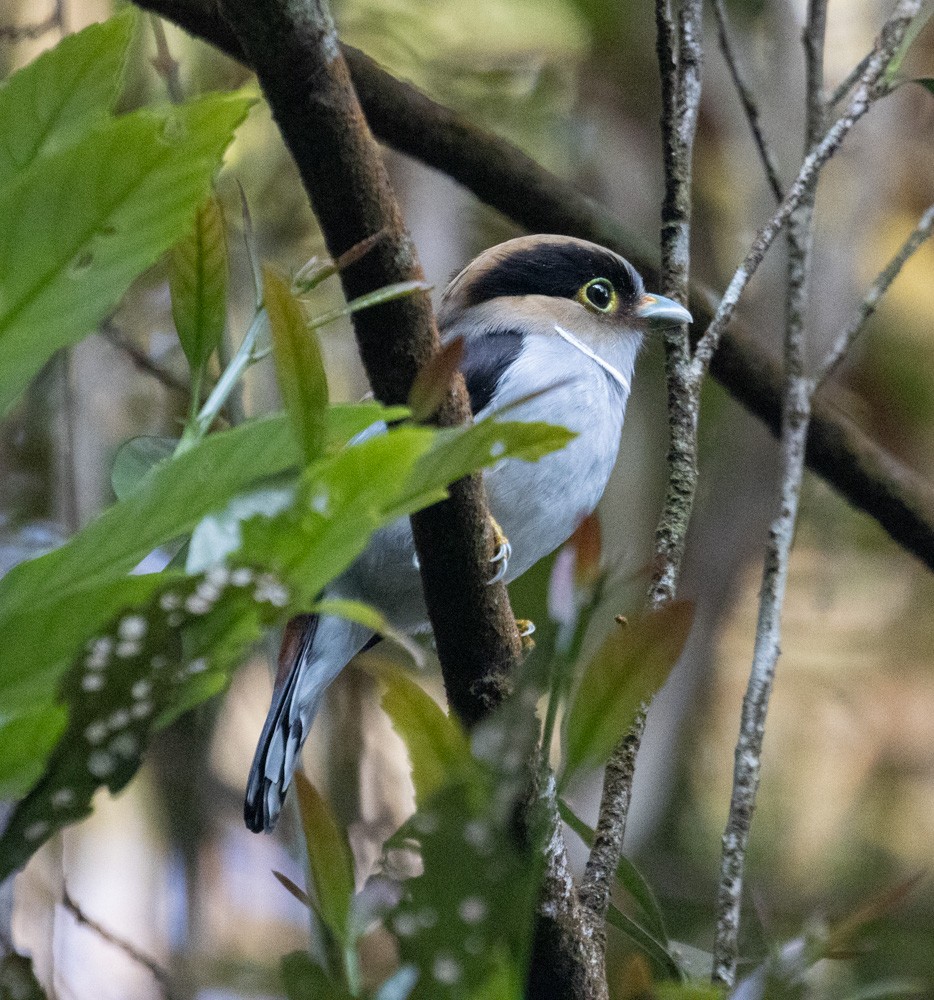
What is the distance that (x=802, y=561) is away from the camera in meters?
6.30

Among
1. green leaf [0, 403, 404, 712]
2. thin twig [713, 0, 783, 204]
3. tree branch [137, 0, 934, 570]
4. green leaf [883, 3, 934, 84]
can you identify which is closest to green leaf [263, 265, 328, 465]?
green leaf [0, 403, 404, 712]

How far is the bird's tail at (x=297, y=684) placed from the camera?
2636mm

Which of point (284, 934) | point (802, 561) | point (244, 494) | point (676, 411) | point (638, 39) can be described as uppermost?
point (244, 494)

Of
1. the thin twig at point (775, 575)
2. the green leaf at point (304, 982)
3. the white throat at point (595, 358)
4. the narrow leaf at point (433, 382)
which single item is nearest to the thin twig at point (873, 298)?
the thin twig at point (775, 575)

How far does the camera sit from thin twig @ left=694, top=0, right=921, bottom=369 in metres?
2.12

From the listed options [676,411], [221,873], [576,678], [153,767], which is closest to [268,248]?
[153,767]

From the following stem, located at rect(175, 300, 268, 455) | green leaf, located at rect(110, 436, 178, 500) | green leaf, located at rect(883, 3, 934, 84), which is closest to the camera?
stem, located at rect(175, 300, 268, 455)

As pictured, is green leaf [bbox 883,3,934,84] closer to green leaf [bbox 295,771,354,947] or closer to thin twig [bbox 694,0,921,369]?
thin twig [bbox 694,0,921,369]

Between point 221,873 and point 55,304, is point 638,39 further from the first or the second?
point 55,304

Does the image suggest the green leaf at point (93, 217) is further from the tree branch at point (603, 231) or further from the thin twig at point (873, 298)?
the tree branch at point (603, 231)

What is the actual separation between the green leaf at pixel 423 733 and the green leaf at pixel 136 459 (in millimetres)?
368

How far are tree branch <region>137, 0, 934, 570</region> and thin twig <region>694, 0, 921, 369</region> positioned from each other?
39.1 inches

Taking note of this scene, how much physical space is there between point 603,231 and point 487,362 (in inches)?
23.5

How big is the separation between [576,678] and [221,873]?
4.00 m
